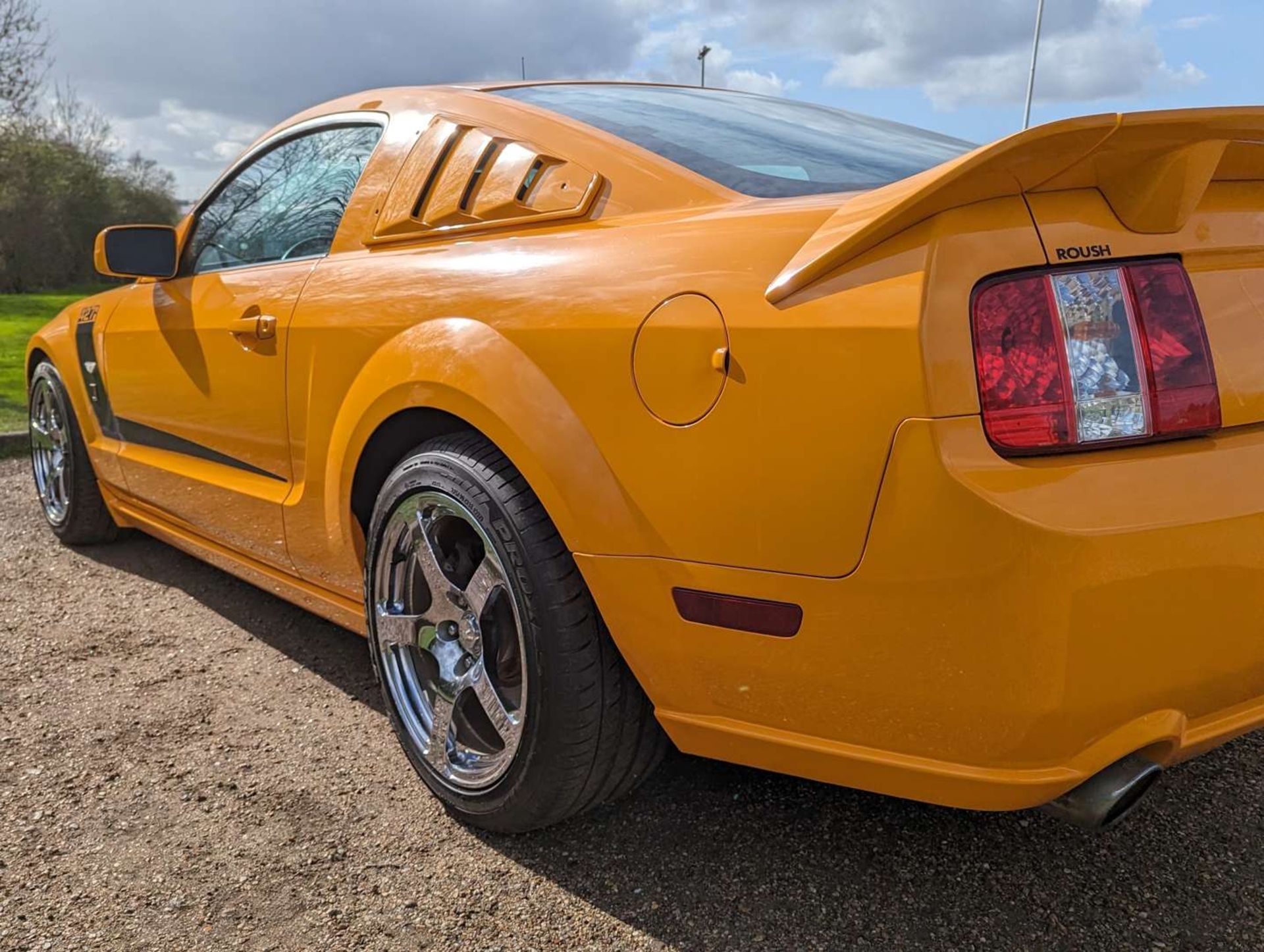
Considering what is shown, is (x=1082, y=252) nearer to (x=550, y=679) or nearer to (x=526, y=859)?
(x=550, y=679)

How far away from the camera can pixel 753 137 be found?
8.09 ft

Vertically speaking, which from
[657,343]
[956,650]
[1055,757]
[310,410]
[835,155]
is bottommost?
[1055,757]

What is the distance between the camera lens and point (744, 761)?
186 centimetres

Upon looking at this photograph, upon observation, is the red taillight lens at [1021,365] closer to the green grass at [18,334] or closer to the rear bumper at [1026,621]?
the rear bumper at [1026,621]

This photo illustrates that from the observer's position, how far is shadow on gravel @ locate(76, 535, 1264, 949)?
1878 mm

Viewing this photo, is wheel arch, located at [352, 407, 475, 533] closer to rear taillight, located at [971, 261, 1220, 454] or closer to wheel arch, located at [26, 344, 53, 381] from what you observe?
rear taillight, located at [971, 261, 1220, 454]

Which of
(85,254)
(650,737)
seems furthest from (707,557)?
(85,254)

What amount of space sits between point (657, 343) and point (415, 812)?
3.98ft

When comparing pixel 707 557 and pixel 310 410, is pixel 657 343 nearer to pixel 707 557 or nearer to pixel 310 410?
pixel 707 557

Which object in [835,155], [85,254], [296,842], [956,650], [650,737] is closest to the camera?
[956,650]

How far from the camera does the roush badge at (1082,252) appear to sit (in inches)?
59.5

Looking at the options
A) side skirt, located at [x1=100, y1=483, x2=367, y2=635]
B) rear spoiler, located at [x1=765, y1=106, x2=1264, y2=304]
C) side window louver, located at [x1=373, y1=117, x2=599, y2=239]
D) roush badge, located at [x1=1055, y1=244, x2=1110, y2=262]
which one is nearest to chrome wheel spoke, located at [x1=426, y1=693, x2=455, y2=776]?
side skirt, located at [x1=100, y1=483, x2=367, y2=635]

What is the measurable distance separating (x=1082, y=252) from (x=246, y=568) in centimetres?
248

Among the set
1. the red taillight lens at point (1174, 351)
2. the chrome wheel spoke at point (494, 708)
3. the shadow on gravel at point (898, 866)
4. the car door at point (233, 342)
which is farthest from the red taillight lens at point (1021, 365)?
the car door at point (233, 342)
